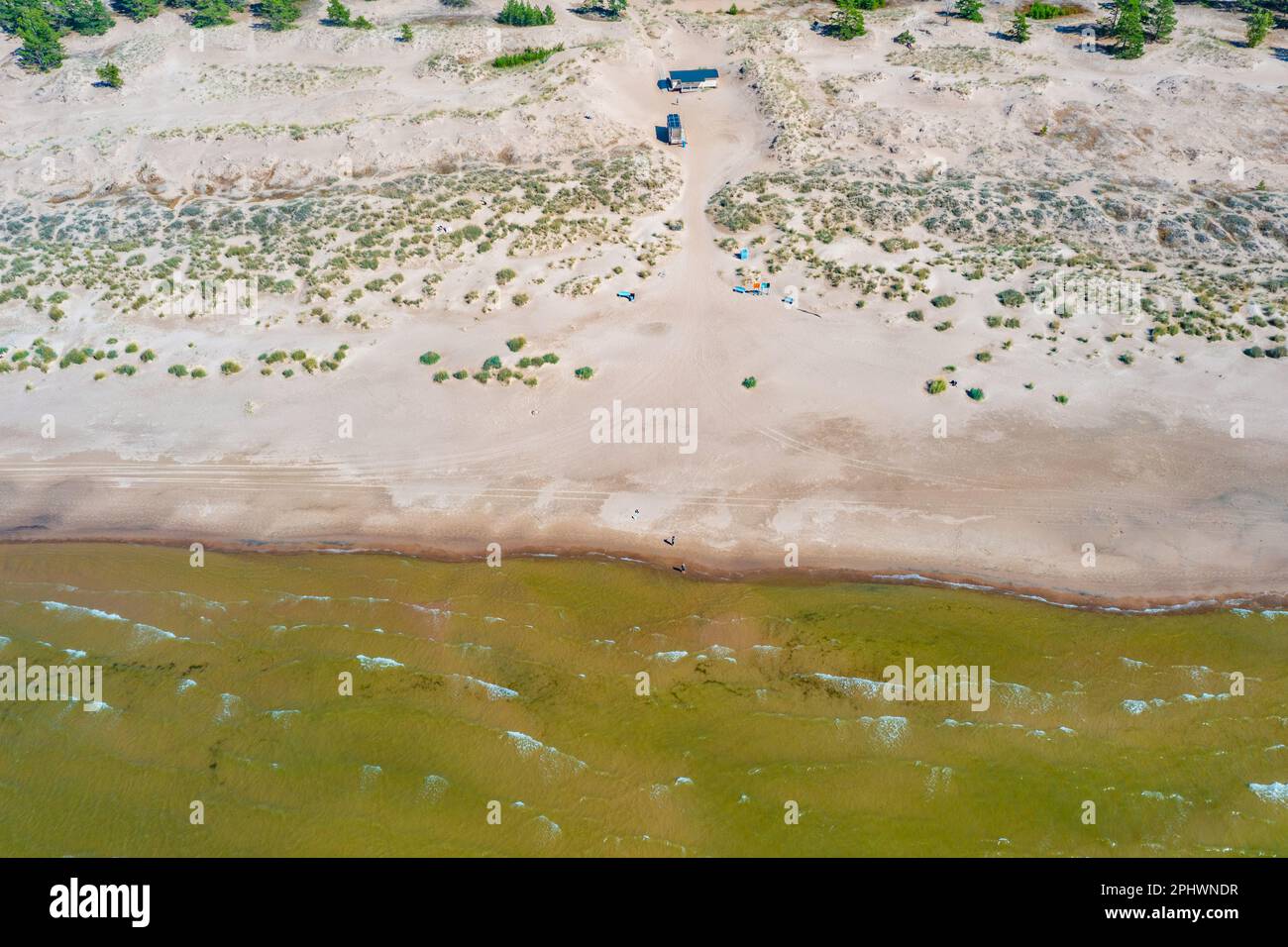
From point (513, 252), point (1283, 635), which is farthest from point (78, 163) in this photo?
point (1283, 635)

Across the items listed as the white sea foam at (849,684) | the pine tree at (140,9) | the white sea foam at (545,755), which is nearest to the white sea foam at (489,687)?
the white sea foam at (545,755)

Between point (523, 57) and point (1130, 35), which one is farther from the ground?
point (1130, 35)

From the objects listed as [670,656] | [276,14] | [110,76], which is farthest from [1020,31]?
[110,76]

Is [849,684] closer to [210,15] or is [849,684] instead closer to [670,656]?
[670,656]

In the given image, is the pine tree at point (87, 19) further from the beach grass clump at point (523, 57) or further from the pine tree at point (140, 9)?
the beach grass clump at point (523, 57)

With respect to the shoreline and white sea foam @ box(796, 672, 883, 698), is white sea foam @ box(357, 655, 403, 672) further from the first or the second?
white sea foam @ box(796, 672, 883, 698)

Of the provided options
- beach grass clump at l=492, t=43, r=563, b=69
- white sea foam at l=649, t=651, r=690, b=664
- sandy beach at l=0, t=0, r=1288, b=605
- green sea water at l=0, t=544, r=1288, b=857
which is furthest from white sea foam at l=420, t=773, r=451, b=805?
beach grass clump at l=492, t=43, r=563, b=69
